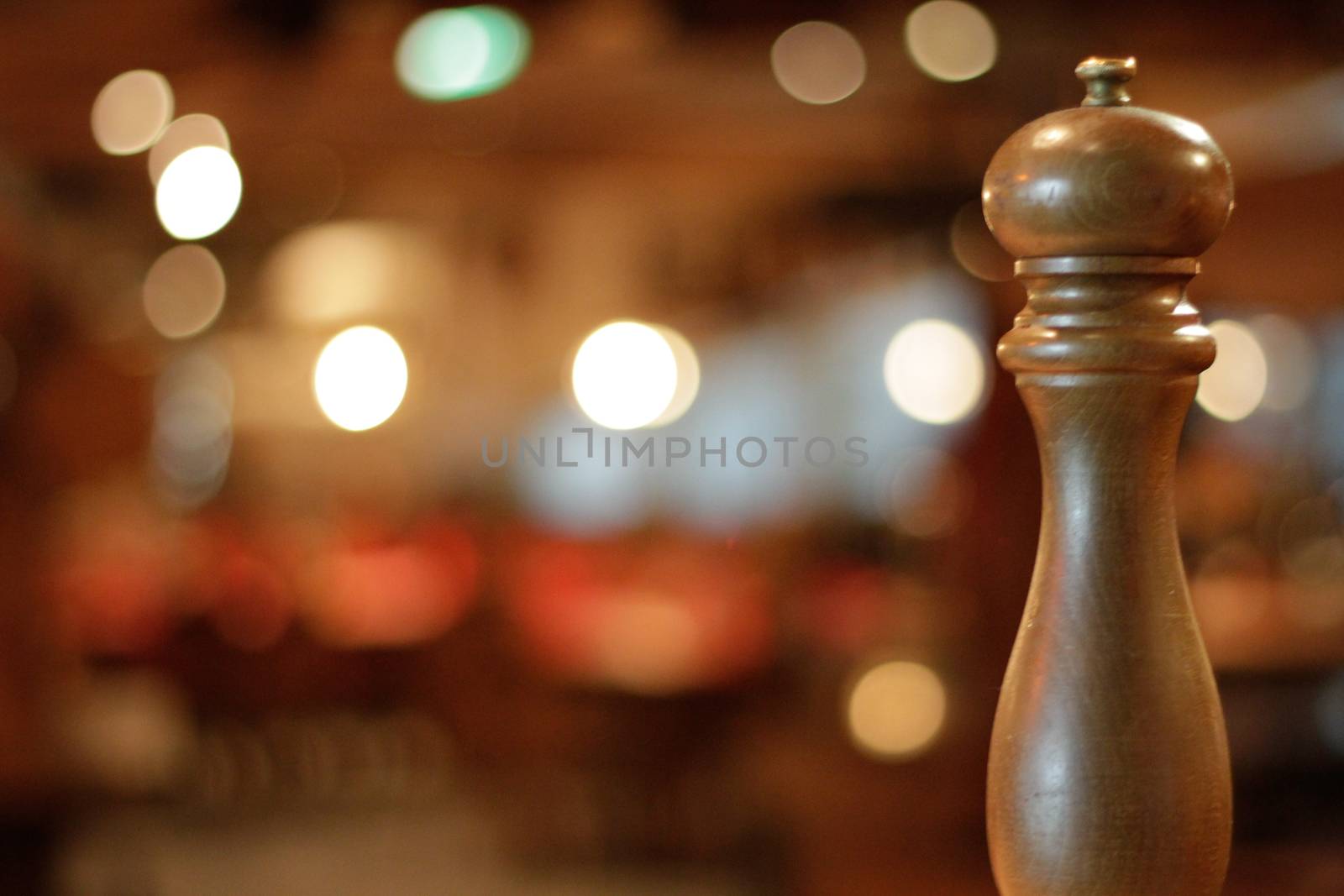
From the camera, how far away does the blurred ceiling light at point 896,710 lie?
3756 millimetres

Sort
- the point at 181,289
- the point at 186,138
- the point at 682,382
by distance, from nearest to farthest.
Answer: the point at 186,138 < the point at 682,382 < the point at 181,289

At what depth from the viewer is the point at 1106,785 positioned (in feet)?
1.74

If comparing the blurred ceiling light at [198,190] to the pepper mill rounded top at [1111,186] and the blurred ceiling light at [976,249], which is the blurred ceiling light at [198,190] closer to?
the blurred ceiling light at [976,249]

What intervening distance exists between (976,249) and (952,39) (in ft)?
1.95

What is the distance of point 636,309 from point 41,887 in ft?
14.1

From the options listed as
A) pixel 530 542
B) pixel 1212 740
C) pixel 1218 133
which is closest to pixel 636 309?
pixel 530 542

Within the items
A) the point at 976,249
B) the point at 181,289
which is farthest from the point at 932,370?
the point at 181,289

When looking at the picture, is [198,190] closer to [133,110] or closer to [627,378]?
[133,110]

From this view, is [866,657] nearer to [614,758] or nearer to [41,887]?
[614,758]

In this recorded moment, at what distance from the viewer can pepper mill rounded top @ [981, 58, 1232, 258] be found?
0.53 metres

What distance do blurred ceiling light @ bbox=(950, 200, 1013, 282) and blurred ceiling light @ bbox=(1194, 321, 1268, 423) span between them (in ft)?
2.57

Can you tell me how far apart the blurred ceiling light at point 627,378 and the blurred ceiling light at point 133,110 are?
2.23 m

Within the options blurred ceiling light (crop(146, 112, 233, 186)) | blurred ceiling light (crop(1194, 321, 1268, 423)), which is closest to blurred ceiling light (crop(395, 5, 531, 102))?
blurred ceiling light (crop(146, 112, 233, 186))

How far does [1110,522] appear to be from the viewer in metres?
0.56
